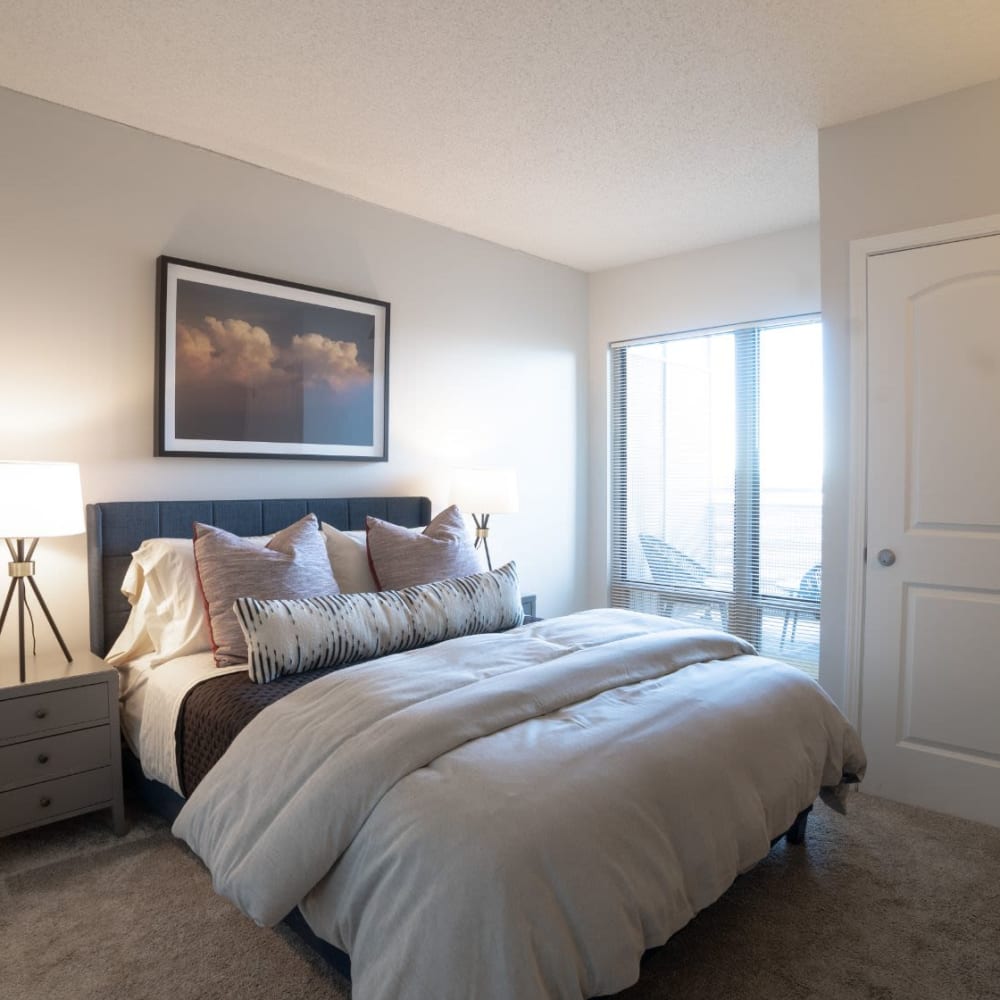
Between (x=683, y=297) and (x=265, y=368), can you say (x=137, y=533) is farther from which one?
(x=683, y=297)

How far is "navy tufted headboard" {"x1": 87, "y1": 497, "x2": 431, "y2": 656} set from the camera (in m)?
2.80

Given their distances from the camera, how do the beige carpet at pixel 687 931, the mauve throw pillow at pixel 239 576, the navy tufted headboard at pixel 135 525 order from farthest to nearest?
the navy tufted headboard at pixel 135 525
the mauve throw pillow at pixel 239 576
the beige carpet at pixel 687 931

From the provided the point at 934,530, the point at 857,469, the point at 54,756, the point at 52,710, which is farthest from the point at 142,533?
the point at 934,530

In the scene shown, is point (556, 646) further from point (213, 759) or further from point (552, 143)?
point (552, 143)

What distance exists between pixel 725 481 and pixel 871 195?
186 cm

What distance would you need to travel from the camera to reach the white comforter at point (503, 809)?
138cm

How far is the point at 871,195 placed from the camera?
2.94 meters

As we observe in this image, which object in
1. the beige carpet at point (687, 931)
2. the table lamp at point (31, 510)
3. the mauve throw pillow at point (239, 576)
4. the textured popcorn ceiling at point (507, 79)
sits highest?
the textured popcorn ceiling at point (507, 79)

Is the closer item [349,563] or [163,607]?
[163,607]

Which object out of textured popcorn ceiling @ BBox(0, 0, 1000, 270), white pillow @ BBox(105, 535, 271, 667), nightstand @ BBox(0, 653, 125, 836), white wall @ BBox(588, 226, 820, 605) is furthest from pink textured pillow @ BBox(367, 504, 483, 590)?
white wall @ BBox(588, 226, 820, 605)

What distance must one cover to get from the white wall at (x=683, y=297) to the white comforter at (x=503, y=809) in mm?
2594

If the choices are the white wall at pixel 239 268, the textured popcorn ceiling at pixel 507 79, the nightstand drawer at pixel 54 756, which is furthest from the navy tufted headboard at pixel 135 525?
the textured popcorn ceiling at pixel 507 79

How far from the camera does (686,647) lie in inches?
98.0

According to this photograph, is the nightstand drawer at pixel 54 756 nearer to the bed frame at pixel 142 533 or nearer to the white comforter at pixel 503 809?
the bed frame at pixel 142 533
